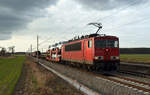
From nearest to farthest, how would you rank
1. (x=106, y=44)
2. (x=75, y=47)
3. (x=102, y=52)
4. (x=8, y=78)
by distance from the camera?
(x=102, y=52), (x=106, y=44), (x=8, y=78), (x=75, y=47)

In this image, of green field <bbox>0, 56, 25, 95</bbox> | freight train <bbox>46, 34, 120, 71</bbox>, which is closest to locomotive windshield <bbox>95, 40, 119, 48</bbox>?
freight train <bbox>46, 34, 120, 71</bbox>

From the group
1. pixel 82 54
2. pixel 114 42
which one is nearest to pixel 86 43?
pixel 82 54

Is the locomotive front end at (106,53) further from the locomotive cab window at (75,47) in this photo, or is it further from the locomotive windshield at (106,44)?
the locomotive cab window at (75,47)

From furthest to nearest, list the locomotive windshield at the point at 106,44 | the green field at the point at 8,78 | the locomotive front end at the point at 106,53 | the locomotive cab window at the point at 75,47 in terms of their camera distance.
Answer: the locomotive cab window at the point at 75,47, the locomotive windshield at the point at 106,44, the locomotive front end at the point at 106,53, the green field at the point at 8,78

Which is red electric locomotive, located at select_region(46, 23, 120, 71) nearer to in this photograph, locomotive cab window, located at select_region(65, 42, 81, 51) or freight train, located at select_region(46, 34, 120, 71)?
freight train, located at select_region(46, 34, 120, 71)

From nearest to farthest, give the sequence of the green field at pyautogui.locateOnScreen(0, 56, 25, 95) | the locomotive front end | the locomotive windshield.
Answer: the green field at pyautogui.locateOnScreen(0, 56, 25, 95) → the locomotive front end → the locomotive windshield

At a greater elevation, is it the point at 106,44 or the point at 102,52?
the point at 106,44

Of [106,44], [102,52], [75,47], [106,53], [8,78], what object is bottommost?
[8,78]

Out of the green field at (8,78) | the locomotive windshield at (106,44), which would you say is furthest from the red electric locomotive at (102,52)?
the green field at (8,78)

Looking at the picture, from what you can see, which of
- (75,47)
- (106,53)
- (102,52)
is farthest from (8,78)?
(106,53)

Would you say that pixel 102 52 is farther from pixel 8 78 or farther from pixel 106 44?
pixel 8 78

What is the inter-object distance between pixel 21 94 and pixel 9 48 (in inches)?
5768

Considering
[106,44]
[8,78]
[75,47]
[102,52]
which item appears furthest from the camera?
[75,47]

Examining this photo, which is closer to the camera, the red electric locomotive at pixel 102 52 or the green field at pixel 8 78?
the green field at pixel 8 78
